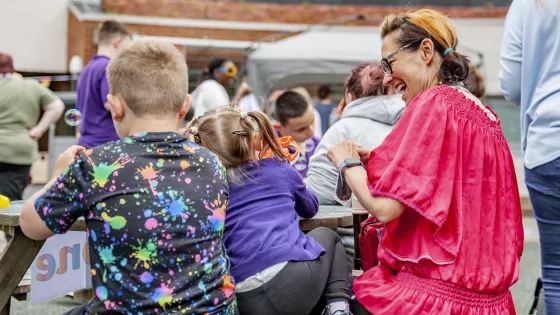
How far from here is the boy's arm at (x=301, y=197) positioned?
9.73 ft

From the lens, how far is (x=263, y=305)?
2.70 meters

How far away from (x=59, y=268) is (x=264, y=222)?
4.47 feet

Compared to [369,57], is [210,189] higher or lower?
higher

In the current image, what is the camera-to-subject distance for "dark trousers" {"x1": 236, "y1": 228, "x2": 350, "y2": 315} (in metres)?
2.70

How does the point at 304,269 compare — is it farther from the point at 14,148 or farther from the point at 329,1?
the point at 329,1

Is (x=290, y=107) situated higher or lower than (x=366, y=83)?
lower

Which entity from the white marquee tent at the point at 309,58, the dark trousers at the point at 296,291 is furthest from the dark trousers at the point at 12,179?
the white marquee tent at the point at 309,58

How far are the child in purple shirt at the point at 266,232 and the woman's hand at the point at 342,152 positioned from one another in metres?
0.31

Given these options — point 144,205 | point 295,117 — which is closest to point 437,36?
Result: point 144,205

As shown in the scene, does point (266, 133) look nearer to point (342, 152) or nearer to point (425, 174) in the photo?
point (342, 152)

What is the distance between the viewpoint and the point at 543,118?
277cm

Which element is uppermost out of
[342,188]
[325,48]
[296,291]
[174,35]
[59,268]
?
[342,188]

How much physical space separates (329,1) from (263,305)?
15.9 meters

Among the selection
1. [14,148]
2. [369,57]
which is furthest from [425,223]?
[369,57]
